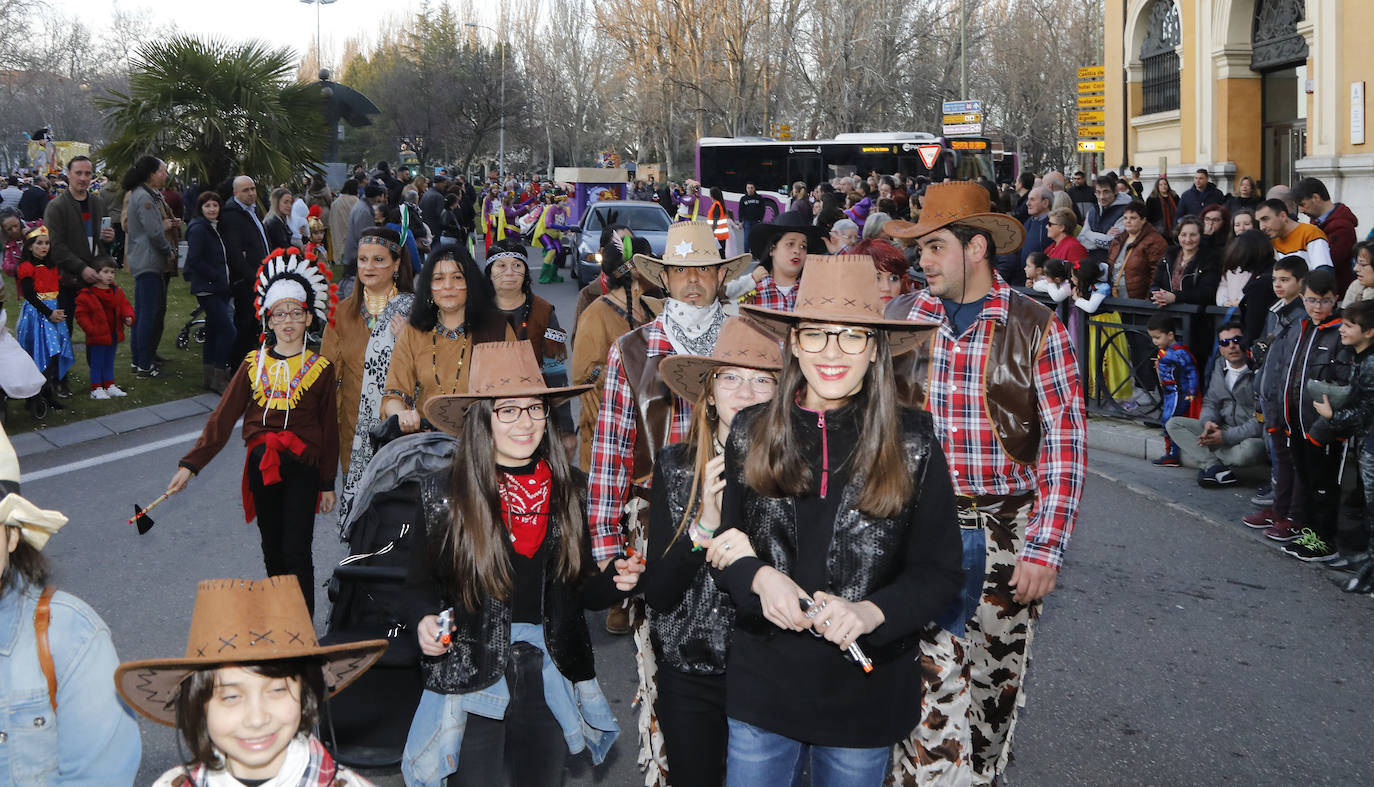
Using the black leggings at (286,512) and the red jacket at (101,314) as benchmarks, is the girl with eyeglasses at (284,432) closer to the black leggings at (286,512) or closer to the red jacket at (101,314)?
the black leggings at (286,512)

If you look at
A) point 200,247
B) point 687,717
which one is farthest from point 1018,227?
point 200,247

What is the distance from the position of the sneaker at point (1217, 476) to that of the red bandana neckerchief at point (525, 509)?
6.52 meters

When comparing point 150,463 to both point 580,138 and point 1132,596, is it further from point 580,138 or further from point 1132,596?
point 580,138

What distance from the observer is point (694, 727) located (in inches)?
141

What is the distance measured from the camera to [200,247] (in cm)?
1315

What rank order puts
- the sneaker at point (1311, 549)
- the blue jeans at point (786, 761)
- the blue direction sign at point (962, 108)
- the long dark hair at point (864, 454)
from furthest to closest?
1. the blue direction sign at point (962, 108)
2. the sneaker at point (1311, 549)
3. the blue jeans at point (786, 761)
4. the long dark hair at point (864, 454)

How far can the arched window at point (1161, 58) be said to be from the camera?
2620 centimetres

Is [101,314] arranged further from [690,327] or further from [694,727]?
[694,727]

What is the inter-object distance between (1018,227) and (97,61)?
285ft

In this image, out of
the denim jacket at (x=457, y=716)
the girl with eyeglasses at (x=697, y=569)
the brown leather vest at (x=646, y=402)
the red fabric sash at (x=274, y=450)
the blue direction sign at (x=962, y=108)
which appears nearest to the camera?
the girl with eyeglasses at (x=697, y=569)

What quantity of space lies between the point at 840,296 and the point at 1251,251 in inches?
319

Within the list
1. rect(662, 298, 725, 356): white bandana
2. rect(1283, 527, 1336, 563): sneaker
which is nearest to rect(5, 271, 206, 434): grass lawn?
rect(662, 298, 725, 356): white bandana

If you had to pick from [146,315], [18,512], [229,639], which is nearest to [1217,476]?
[229,639]

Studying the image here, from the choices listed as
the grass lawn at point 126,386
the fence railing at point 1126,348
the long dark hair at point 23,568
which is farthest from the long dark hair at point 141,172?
the long dark hair at point 23,568
